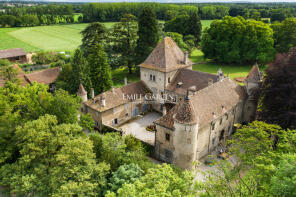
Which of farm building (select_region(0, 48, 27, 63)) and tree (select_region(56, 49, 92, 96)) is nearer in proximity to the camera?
tree (select_region(56, 49, 92, 96))

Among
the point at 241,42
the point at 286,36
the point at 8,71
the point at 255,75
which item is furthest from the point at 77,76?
the point at 286,36

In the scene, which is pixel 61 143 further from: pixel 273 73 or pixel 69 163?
pixel 273 73

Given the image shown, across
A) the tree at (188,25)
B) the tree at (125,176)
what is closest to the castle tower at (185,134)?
the tree at (125,176)

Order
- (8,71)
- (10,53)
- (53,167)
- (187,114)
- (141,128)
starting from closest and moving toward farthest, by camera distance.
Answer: (53,167) < (187,114) < (141,128) < (8,71) < (10,53)

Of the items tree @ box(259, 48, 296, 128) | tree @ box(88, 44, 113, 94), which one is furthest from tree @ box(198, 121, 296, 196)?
tree @ box(88, 44, 113, 94)

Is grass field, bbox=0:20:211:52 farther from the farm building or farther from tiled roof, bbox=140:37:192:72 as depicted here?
tiled roof, bbox=140:37:192:72

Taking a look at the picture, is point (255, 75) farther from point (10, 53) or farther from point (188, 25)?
point (10, 53)

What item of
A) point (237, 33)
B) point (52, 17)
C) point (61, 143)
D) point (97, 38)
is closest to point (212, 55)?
point (237, 33)
